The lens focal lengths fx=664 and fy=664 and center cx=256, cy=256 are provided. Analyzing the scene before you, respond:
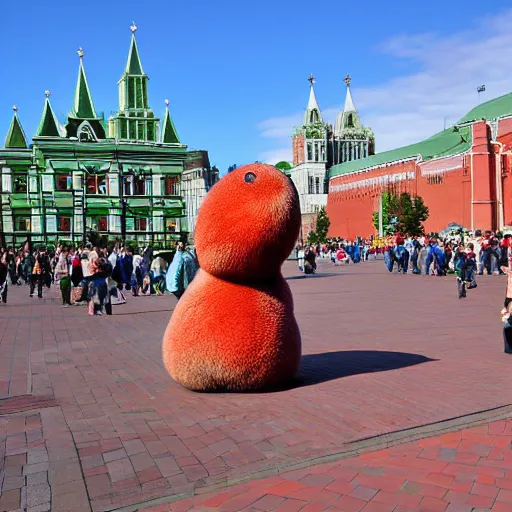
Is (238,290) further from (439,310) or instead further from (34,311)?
(34,311)

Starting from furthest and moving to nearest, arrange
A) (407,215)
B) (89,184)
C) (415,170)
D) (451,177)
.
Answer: (415,170) < (407,215) < (451,177) < (89,184)

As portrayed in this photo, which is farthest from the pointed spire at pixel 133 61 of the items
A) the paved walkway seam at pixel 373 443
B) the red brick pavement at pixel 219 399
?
the paved walkway seam at pixel 373 443

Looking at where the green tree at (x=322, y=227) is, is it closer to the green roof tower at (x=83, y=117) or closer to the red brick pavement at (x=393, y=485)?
the green roof tower at (x=83, y=117)

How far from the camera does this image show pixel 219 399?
19.4 feet

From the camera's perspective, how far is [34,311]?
579 inches

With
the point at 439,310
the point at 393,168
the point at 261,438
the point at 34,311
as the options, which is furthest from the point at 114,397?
the point at 393,168

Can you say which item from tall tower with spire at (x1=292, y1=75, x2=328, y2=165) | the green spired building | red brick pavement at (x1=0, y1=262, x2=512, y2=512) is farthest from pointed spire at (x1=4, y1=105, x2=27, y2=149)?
tall tower with spire at (x1=292, y1=75, x2=328, y2=165)

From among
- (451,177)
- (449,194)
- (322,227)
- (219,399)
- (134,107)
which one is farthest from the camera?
(322,227)

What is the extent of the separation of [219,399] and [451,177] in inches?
2366

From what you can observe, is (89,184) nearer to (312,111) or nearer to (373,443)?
(373,443)

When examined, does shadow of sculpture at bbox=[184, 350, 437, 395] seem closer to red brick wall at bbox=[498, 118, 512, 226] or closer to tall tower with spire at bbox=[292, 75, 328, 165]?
red brick wall at bbox=[498, 118, 512, 226]

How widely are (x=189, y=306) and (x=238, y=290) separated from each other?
0.48 metres

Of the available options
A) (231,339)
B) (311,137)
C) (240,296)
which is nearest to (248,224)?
(240,296)

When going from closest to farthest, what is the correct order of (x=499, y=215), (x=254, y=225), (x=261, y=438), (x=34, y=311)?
(x=261, y=438) < (x=254, y=225) < (x=34, y=311) < (x=499, y=215)
